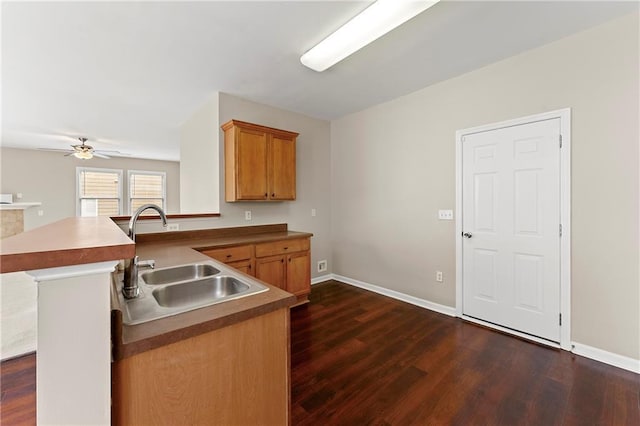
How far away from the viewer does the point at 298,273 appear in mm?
3273

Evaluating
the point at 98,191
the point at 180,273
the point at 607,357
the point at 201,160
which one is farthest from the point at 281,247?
the point at 98,191

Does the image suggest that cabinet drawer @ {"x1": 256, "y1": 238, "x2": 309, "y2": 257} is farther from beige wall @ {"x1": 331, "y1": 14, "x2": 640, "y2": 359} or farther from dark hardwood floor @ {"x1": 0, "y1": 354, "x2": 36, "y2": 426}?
dark hardwood floor @ {"x1": 0, "y1": 354, "x2": 36, "y2": 426}

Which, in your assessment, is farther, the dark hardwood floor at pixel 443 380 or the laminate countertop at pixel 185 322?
the dark hardwood floor at pixel 443 380

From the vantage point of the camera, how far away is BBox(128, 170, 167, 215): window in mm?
7293

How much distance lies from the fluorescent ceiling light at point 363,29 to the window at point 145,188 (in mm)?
7050

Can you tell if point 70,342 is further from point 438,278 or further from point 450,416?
point 438,278

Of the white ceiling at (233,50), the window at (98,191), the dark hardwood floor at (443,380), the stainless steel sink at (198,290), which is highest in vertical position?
the white ceiling at (233,50)

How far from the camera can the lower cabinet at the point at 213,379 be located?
795 millimetres

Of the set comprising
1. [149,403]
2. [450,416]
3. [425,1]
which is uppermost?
[425,1]

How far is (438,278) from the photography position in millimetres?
3074

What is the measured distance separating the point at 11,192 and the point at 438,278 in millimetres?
8873

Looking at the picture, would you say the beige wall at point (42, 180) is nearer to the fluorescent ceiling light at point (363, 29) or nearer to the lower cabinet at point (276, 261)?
the lower cabinet at point (276, 261)

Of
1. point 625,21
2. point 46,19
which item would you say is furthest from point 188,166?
point 625,21

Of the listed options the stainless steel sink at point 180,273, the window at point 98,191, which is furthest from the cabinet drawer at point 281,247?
the window at point 98,191
